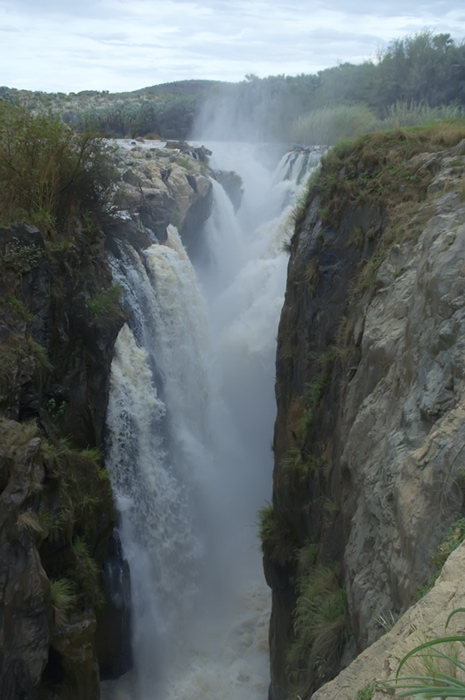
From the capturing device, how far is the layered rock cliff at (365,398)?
4375 millimetres

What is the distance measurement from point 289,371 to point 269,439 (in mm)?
6388

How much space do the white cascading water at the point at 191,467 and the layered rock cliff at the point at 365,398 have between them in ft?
6.27

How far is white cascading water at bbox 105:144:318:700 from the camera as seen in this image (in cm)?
1051

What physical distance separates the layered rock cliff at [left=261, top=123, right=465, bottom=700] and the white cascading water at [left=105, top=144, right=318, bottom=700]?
191 centimetres

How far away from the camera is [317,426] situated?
8477 millimetres

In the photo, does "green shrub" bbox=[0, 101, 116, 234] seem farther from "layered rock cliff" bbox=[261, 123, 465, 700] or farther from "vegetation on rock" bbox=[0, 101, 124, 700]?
"layered rock cliff" bbox=[261, 123, 465, 700]

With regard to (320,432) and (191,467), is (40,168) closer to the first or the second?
(320,432)

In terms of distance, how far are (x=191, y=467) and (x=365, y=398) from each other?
25.9ft

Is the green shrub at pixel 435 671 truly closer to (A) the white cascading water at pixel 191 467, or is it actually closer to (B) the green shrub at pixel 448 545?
(B) the green shrub at pixel 448 545

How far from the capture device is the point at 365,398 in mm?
6305

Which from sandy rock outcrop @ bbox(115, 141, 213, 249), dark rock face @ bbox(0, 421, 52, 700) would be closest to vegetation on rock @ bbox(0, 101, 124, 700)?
dark rock face @ bbox(0, 421, 52, 700)

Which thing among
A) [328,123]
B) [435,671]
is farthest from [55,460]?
[328,123]

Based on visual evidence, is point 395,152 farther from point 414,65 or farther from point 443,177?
point 414,65

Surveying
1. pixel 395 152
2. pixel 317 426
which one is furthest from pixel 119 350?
pixel 395 152
